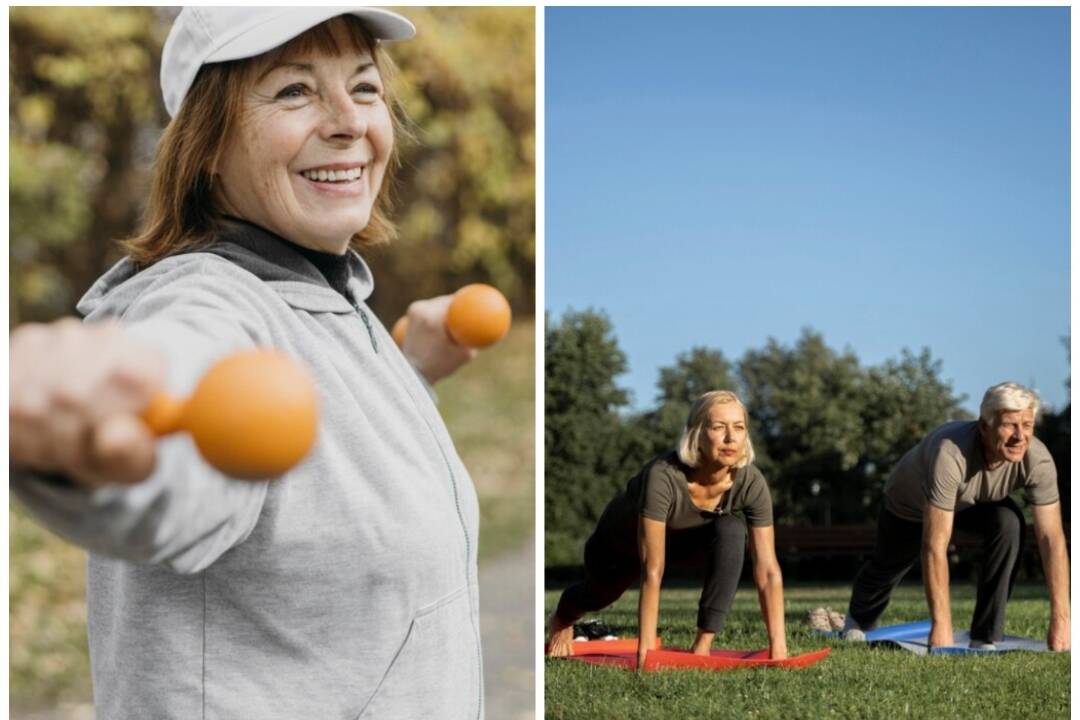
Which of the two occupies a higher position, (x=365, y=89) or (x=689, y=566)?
(x=365, y=89)

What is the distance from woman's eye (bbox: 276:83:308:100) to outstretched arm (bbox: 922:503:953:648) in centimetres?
202

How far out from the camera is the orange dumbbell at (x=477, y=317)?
2.12m

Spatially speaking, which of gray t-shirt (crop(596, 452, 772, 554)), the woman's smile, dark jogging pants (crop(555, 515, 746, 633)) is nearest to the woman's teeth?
the woman's smile

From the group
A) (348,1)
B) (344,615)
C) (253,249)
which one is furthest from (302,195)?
(348,1)

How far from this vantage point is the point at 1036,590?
A: 4578 millimetres

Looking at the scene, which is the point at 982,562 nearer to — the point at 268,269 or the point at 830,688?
the point at 830,688

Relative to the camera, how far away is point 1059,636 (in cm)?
311

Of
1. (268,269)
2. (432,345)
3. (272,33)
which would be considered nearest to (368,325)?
(268,269)

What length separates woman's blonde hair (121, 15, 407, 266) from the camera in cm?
188

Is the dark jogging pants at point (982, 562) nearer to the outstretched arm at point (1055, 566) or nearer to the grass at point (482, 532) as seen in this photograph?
the outstretched arm at point (1055, 566)

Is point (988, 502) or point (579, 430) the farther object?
point (579, 430)

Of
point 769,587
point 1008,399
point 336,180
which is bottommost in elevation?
point 769,587

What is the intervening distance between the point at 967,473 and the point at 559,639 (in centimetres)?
112

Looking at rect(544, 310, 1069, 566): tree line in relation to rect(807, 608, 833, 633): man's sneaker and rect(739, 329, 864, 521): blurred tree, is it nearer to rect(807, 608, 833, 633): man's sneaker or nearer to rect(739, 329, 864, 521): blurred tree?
rect(739, 329, 864, 521): blurred tree
